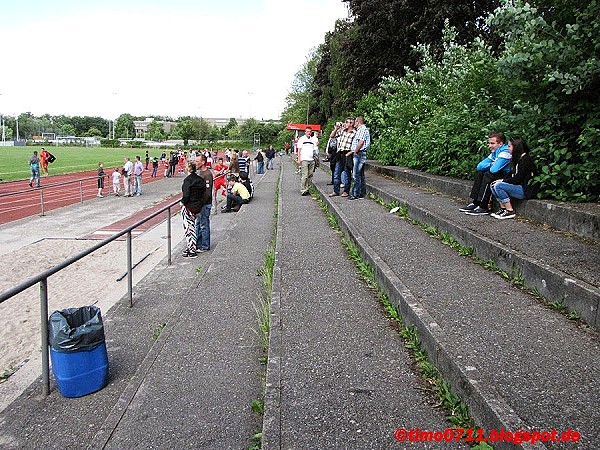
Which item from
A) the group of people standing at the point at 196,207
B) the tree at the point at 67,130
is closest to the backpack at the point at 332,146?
the group of people standing at the point at 196,207

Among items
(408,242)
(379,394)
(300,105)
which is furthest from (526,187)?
(300,105)

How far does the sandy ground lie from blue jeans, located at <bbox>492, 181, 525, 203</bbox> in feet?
17.1

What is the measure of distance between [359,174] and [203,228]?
344 centimetres

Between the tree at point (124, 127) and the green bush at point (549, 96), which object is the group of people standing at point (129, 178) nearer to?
the green bush at point (549, 96)

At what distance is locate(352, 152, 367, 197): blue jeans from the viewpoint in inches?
433

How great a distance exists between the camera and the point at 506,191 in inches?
294

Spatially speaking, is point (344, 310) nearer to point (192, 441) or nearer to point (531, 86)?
point (192, 441)

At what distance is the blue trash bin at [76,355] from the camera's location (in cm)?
449

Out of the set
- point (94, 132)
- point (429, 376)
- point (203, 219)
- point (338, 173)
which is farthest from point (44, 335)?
point (94, 132)

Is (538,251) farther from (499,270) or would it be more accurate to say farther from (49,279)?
(49,279)

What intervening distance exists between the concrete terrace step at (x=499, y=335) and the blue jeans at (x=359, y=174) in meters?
4.21

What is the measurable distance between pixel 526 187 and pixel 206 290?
4.52 meters

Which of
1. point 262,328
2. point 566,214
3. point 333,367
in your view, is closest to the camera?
point 333,367

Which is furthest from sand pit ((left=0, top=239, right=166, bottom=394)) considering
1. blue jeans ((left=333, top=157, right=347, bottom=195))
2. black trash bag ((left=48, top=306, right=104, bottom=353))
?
blue jeans ((left=333, top=157, right=347, bottom=195))
